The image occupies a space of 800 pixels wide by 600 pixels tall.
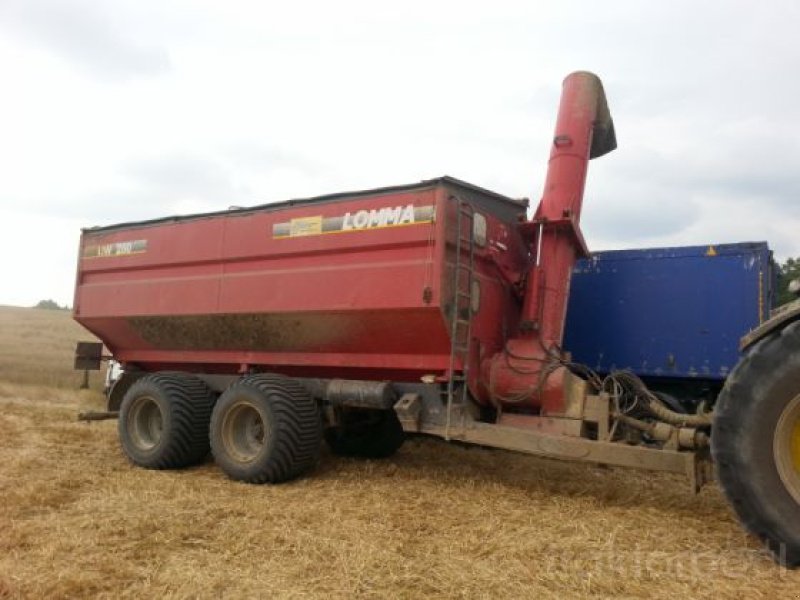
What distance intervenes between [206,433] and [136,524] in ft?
8.18

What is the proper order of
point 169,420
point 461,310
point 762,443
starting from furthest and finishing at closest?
point 169,420, point 461,310, point 762,443

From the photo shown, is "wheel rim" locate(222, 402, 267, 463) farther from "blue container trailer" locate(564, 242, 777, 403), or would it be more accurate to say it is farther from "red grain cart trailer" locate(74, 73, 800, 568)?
"blue container trailer" locate(564, 242, 777, 403)

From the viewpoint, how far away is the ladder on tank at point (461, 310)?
→ 5418 millimetres

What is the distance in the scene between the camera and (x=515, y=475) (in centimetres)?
629

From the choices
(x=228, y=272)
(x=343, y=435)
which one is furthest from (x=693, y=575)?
(x=228, y=272)

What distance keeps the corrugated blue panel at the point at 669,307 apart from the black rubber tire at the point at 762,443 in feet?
10.7

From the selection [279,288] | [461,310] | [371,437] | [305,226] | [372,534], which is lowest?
[372,534]

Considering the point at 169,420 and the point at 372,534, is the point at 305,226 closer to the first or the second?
the point at 169,420

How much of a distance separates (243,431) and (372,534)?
8.39 ft

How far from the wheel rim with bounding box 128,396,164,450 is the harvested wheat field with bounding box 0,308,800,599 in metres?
0.30

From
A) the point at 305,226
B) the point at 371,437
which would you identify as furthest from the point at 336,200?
the point at 371,437

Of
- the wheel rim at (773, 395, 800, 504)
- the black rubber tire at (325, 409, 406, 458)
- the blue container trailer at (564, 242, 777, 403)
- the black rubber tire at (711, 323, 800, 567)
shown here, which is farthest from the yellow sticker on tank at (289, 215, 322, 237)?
the wheel rim at (773, 395, 800, 504)

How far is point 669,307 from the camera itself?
6879 mm

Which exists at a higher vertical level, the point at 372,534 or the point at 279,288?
the point at 279,288
